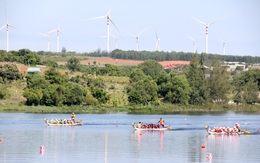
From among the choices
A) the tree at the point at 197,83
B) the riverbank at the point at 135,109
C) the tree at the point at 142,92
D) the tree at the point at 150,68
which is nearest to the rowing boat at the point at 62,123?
the riverbank at the point at 135,109

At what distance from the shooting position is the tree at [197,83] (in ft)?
463

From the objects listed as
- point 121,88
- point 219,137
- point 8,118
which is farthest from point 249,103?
point 219,137

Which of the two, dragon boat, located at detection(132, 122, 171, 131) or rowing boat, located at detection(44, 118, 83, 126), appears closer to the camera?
dragon boat, located at detection(132, 122, 171, 131)

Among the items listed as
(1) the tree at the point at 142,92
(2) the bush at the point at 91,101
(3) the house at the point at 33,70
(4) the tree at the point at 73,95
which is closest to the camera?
(4) the tree at the point at 73,95

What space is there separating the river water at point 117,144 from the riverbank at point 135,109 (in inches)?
800

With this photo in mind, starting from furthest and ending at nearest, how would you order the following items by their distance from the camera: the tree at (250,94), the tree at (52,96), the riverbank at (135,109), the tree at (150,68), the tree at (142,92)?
the tree at (150,68) < the tree at (250,94) < the tree at (142,92) < the tree at (52,96) < the riverbank at (135,109)

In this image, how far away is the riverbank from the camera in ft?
378

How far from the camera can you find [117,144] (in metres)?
65.4

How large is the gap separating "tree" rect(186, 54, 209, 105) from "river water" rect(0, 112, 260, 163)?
46837 mm

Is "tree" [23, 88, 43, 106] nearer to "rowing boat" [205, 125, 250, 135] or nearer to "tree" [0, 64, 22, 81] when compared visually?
"tree" [0, 64, 22, 81]

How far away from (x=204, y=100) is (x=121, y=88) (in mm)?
16568

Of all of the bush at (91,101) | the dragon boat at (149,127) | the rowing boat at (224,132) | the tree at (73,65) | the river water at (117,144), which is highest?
the tree at (73,65)

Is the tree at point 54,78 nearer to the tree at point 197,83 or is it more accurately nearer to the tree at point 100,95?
the tree at point 100,95

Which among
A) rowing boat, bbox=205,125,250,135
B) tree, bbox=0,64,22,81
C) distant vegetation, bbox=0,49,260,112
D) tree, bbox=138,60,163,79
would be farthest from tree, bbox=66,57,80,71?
rowing boat, bbox=205,125,250,135
